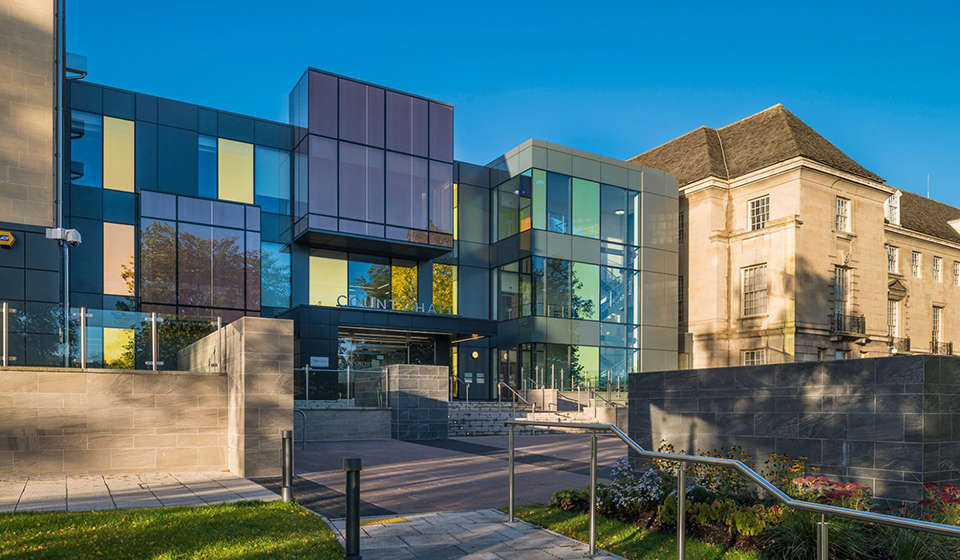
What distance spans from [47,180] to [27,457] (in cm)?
1080

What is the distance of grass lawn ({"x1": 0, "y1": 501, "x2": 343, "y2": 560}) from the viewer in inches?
248

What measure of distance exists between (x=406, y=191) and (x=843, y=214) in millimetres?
24766

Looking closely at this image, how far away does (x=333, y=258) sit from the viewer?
3206 centimetres


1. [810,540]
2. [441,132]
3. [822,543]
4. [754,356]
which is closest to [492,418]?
[441,132]

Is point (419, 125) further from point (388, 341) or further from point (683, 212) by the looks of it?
point (683, 212)

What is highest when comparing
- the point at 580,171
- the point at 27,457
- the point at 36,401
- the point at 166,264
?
the point at 580,171

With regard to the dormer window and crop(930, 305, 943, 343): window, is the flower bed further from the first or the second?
crop(930, 305, 943, 343): window

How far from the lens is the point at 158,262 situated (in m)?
27.5

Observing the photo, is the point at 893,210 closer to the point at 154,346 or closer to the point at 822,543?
the point at 154,346

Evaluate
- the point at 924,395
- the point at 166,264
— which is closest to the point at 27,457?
the point at 924,395

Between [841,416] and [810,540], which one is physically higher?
[841,416]

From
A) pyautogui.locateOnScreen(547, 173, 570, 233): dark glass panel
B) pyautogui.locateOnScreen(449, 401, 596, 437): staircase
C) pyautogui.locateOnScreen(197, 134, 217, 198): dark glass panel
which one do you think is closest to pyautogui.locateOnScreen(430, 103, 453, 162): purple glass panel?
pyautogui.locateOnScreen(547, 173, 570, 233): dark glass panel

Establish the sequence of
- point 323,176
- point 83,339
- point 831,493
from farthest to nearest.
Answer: point 323,176
point 83,339
point 831,493

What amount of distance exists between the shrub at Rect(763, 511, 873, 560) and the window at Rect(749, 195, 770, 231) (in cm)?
3353
